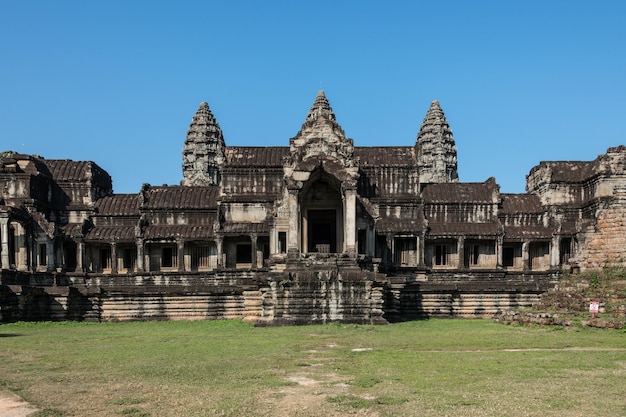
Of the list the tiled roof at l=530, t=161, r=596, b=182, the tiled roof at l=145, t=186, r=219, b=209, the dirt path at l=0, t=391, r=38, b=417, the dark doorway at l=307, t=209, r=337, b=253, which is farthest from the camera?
the tiled roof at l=530, t=161, r=596, b=182

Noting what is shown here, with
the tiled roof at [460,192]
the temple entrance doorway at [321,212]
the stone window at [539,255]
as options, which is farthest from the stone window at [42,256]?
the stone window at [539,255]

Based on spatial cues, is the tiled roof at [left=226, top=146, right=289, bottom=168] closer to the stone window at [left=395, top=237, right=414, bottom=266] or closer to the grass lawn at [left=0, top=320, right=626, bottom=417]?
the stone window at [left=395, top=237, right=414, bottom=266]

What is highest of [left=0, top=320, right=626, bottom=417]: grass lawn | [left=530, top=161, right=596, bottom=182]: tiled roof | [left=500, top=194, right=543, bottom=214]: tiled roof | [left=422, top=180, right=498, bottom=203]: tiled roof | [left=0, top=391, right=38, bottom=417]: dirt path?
[left=530, top=161, right=596, bottom=182]: tiled roof

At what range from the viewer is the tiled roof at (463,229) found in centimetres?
3622

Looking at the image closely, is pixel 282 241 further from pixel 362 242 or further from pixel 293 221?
pixel 362 242

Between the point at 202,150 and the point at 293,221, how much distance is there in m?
37.8

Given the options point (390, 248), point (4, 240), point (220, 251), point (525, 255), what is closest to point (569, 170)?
point (525, 255)

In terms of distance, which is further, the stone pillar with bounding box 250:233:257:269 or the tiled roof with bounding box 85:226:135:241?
the tiled roof with bounding box 85:226:135:241

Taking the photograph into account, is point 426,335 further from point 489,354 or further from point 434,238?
point 434,238

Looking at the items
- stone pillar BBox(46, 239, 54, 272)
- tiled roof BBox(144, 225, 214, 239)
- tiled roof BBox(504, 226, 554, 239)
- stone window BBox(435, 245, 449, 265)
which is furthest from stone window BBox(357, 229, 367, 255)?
stone pillar BBox(46, 239, 54, 272)

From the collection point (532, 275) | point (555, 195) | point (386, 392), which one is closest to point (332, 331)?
point (386, 392)

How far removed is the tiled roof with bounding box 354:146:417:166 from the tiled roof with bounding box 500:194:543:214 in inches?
302

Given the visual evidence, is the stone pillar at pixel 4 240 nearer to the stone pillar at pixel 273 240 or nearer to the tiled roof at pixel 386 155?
the stone pillar at pixel 273 240

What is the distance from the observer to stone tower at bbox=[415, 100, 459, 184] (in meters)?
61.3
